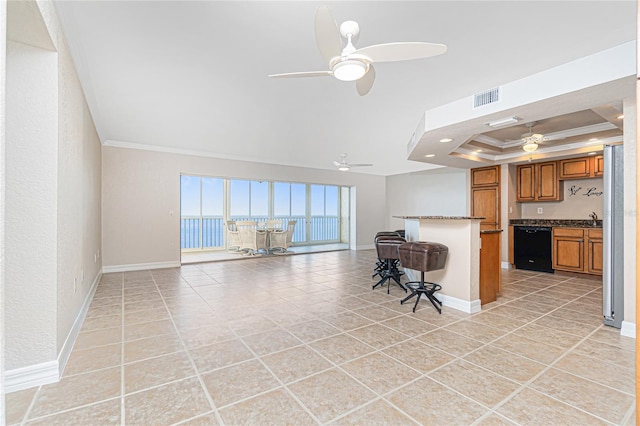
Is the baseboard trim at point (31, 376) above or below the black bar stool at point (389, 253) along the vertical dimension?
below

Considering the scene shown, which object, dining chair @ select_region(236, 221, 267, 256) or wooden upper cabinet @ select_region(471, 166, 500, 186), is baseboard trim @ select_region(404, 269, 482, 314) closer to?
wooden upper cabinet @ select_region(471, 166, 500, 186)

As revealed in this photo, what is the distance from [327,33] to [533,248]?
5837mm

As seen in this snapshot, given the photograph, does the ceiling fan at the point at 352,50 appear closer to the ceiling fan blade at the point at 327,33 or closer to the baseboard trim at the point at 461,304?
the ceiling fan blade at the point at 327,33

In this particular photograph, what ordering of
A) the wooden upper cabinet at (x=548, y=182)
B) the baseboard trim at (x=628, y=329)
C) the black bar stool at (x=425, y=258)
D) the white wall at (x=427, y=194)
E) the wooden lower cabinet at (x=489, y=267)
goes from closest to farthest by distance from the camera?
1. the baseboard trim at (x=628, y=329)
2. the black bar stool at (x=425, y=258)
3. the wooden lower cabinet at (x=489, y=267)
4. the wooden upper cabinet at (x=548, y=182)
5. the white wall at (x=427, y=194)

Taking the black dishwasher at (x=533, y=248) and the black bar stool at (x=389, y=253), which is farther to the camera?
the black dishwasher at (x=533, y=248)

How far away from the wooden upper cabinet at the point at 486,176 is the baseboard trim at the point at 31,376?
7.09m

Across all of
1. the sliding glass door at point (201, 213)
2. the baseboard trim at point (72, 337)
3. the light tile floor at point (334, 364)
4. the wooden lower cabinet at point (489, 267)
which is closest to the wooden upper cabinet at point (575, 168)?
the light tile floor at point (334, 364)

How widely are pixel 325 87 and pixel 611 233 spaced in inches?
Answer: 129

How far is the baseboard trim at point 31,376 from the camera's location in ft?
5.86

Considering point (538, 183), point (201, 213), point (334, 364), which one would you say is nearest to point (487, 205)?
point (538, 183)

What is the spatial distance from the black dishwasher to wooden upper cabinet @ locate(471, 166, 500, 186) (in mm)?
1048

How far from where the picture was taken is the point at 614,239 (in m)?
2.93

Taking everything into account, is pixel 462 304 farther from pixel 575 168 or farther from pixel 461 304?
pixel 575 168

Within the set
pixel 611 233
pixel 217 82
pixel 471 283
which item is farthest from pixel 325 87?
pixel 611 233
